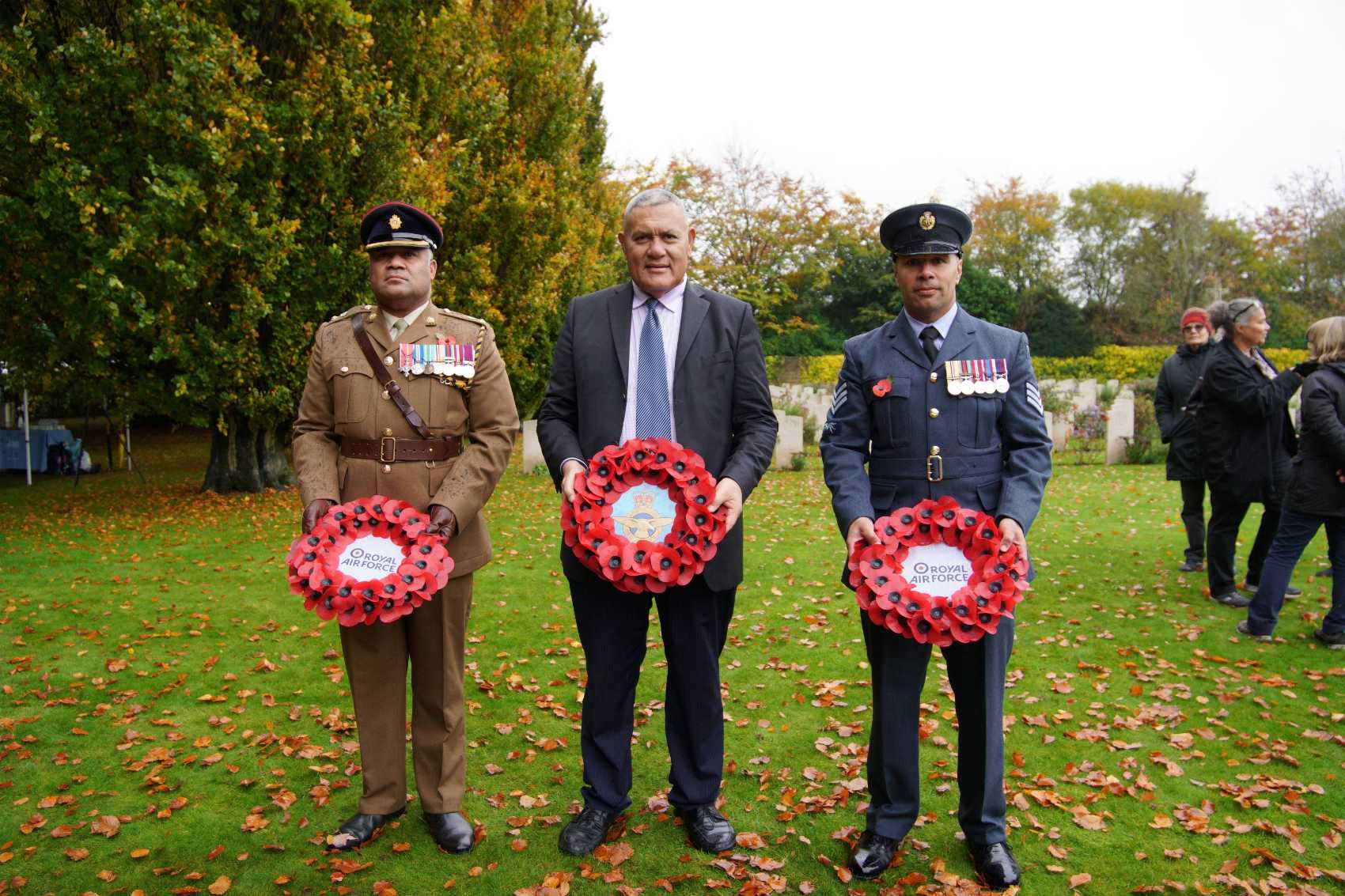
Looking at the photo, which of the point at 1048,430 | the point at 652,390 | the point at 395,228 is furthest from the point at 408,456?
the point at 1048,430

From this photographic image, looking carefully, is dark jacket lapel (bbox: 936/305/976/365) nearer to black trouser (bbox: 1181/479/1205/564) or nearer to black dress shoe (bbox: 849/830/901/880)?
black dress shoe (bbox: 849/830/901/880)

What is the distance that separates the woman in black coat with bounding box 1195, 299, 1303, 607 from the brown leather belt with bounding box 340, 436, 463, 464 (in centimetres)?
593

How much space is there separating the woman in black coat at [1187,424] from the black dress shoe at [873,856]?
5.67 metres

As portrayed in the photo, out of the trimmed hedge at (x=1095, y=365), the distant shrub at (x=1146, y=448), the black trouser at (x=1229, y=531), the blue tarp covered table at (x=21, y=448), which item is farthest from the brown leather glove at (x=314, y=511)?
the trimmed hedge at (x=1095, y=365)

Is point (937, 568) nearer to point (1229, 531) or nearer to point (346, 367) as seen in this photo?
point (346, 367)

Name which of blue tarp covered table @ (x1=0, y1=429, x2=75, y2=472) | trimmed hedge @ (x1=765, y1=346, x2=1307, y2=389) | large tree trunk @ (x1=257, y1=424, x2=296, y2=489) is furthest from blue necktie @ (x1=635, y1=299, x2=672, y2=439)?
trimmed hedge @ (x1=765, y1=346, x2=1307, y2=389)

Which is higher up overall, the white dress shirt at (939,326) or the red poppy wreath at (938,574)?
the white dress shirt at (939,326)

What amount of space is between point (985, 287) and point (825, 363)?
11.6 metres

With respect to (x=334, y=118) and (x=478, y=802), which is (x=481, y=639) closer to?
(x=478, y=802)

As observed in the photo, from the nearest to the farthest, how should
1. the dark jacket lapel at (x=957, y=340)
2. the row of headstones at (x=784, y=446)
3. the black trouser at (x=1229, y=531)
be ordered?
the dark jacket lapel at (x=957, y=340) → the black trouser at (x=1229, y=531) → the row of headstones at (x=784, y=446)

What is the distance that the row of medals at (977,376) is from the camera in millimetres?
3340

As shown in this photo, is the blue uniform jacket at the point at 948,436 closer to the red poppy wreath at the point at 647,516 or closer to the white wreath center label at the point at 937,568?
the white wreath center label at the point at 937,568

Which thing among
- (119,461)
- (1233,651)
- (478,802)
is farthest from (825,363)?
(478,802)

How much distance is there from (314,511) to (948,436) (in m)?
2.43
